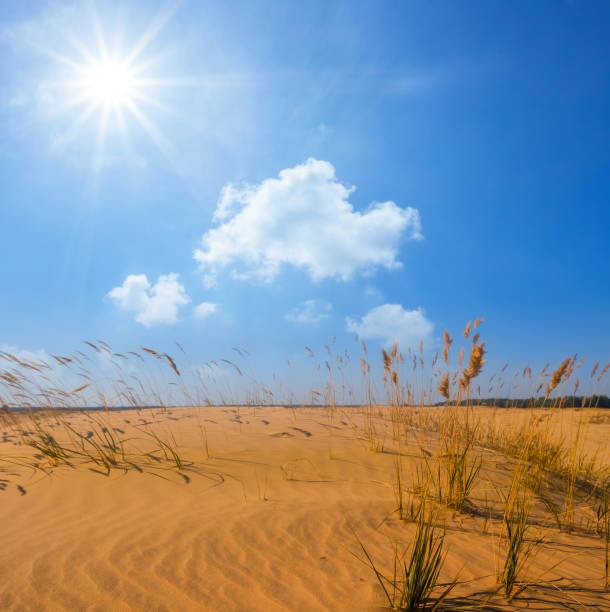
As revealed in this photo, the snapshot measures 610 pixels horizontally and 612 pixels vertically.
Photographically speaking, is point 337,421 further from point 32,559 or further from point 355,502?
point 32,559

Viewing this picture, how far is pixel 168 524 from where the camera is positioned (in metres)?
2.71

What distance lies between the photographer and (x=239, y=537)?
2.48 metres

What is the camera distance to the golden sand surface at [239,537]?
1.89 m

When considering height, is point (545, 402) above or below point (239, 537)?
above

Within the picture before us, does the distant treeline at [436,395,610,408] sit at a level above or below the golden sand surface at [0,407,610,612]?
above

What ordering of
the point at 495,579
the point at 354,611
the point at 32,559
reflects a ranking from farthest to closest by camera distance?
the point at 32,559, the point at 495,579, the point at 354,611

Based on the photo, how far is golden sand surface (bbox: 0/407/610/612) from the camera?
1893 mm

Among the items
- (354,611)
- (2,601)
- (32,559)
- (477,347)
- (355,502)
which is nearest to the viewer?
(354,611)

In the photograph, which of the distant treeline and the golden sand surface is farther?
the distant treeline

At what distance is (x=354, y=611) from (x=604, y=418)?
49.9 ft

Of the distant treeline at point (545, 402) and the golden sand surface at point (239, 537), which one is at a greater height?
the distant treeline at point (545, 402)

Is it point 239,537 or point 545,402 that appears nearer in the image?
point 239,537

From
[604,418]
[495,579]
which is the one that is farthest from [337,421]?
[604,418]

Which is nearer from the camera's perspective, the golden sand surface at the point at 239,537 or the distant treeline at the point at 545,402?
the golden sand surface at the point at 239,537
